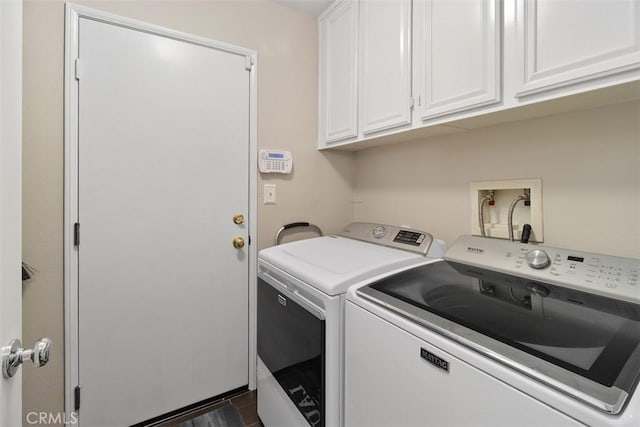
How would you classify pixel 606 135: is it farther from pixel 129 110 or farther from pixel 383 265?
pixel 129 110

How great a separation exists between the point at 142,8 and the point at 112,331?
1660mm

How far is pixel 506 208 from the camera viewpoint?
1.36 m

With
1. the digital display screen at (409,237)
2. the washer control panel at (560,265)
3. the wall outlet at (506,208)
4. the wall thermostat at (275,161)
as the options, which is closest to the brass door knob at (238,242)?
the wall thermostat at (275,161)

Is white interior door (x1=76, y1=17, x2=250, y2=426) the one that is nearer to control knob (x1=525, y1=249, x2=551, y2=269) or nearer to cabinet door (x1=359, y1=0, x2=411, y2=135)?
cabinet door (x1=359, y1=0, x2=411, y2=135)

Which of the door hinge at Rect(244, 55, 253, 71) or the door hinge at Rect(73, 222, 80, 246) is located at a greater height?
the door hinge at Rect(244, 55, 253, 71)

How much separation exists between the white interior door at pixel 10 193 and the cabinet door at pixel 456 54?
1.33 m

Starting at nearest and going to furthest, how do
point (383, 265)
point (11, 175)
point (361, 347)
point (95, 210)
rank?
point (11, 175) < point (361, 347) < point (383, 265) < point (95, 210)

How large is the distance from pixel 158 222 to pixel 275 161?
2.52ft

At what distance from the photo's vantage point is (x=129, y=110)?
1.45 metres

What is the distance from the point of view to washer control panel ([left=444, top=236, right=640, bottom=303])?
0.89 metres

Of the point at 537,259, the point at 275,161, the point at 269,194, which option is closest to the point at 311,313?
the point at 537,259

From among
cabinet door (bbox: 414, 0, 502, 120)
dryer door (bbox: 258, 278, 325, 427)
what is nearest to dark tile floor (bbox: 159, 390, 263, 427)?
dryer door (bbox: 258, 278, 325, 427)

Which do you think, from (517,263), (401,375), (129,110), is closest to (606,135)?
(517,263)

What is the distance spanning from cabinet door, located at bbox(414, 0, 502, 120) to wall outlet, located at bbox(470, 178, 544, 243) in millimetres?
448
